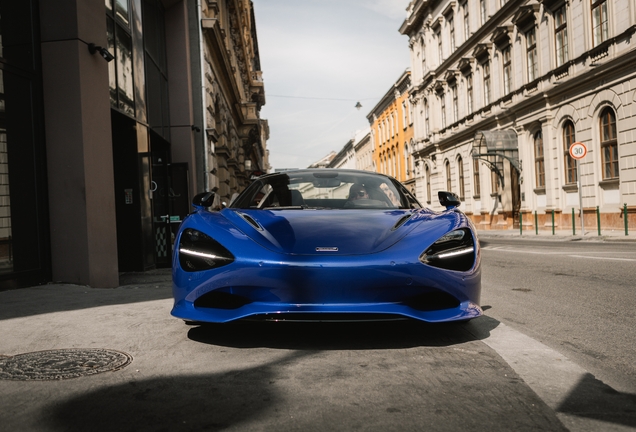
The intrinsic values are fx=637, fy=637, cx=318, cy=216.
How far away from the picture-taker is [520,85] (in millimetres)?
28578

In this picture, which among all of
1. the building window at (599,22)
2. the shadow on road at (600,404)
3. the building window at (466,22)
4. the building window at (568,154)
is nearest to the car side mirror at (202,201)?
the shadow on road at (600,404)

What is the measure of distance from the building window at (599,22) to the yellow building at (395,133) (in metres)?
28.0

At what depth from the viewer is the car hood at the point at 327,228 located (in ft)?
12.7

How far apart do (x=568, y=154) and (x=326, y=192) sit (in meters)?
21.4

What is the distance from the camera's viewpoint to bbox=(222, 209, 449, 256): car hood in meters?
3.86

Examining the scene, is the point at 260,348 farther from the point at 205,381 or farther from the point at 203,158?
the point at 203,158

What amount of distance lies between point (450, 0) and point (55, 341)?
3845 centimetres

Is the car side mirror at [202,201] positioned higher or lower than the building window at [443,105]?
lower

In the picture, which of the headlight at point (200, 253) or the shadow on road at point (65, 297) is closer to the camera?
the headlight at point (200, 253)

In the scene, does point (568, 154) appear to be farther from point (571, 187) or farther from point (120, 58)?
point (120, 58)

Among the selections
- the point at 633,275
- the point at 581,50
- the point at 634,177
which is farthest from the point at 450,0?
the point at 633,275

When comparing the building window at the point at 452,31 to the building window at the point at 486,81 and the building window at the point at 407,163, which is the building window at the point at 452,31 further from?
the building window at the point at 407,163

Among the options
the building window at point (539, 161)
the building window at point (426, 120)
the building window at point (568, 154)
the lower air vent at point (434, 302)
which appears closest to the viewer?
the lower air vent at point (434, 302)

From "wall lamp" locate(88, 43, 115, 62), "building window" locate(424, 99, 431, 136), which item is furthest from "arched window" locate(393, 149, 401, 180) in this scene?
"wall lamp" locate(88, 43, 115, 62)
